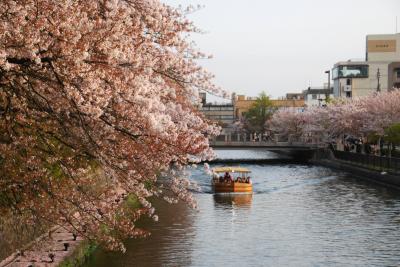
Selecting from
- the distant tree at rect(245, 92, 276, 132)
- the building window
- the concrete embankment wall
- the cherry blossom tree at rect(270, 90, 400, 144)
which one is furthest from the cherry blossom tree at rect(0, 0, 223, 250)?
the building window

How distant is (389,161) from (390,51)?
114 metres

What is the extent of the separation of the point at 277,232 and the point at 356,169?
39593 mm

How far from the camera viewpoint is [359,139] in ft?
324

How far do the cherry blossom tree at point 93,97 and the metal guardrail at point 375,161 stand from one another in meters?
44.8

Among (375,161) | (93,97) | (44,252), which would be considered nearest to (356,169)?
(375,161)

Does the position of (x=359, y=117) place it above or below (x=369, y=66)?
below

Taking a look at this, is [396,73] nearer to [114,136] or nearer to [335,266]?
[335,266]

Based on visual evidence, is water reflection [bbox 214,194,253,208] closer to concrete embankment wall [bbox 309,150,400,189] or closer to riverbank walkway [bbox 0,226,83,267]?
concrete embankment wall [bbox 309,150,400,189]

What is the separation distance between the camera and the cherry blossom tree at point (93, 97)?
39.5ft

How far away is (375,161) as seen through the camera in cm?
6731

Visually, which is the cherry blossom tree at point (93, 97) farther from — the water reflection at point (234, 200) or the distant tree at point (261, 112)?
the distant tree at point (261, 112)

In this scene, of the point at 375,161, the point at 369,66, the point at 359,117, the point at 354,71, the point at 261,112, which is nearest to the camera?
the point at 375,161

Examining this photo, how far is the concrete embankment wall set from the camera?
56.9 m

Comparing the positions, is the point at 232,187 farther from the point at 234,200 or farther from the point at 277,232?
the point at 277,232
